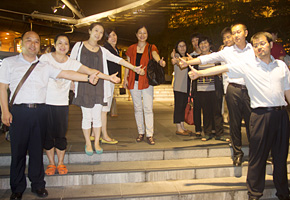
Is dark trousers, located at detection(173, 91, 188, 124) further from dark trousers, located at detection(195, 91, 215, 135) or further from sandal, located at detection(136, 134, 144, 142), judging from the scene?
sandal, located at detection(136, 134, 144, 142)

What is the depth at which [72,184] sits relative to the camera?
3396 millimetres

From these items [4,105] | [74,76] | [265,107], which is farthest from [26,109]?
[265,107]

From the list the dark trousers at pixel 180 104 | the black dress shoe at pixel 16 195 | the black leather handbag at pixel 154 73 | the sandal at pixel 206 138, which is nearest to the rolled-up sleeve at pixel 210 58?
the black leather handbag at pixel 154 73

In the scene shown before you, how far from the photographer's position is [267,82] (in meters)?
2.81

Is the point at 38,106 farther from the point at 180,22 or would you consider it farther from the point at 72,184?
the point at 180,22

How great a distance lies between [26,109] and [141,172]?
178 cm

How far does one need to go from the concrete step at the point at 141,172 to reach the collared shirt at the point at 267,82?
4.27ft

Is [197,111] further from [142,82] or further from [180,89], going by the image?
[142,82]

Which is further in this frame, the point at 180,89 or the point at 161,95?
the point at 161,95

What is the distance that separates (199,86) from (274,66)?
1.76 m

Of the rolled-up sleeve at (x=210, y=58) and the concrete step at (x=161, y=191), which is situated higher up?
the rolled-up sleeve at (x=210, y=58)

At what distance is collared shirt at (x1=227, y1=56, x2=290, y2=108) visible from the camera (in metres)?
2.80

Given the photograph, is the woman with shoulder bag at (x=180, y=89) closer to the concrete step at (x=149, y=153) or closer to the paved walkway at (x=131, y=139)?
the paved walkway at (x=131, y=139)

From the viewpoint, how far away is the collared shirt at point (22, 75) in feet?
8.97
